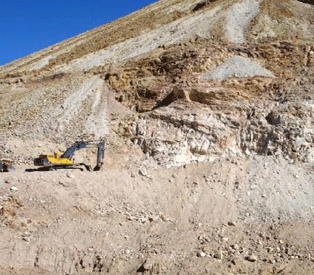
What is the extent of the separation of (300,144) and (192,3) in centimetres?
2223

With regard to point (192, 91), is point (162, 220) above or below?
below

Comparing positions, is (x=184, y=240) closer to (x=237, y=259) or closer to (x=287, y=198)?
(x=237, y=259)

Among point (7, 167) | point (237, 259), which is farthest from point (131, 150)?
point (237, 259)

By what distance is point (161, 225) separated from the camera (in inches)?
535

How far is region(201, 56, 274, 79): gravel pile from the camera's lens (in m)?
19.7

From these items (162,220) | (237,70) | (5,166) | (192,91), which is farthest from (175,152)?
(5,166)

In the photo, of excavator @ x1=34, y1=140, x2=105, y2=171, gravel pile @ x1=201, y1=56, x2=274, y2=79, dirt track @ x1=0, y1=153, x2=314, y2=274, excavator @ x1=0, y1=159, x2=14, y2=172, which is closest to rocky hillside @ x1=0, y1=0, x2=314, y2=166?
gravel pile @ x1=201, y1=56, x2=274, y2=79

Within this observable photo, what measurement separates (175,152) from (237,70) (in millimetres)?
5229

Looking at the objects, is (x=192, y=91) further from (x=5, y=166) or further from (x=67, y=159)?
(x=5, y=166)

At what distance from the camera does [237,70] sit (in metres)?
20.0

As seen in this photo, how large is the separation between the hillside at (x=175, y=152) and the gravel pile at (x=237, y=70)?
86 millimetres

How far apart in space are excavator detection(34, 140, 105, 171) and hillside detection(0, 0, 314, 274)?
0.64m

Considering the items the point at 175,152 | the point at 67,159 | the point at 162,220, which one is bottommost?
the point at 162,220

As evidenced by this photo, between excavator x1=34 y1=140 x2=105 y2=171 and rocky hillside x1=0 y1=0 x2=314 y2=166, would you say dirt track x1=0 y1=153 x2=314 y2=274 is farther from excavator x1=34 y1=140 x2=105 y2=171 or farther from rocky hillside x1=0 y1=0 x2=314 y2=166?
rocky hillside x1=0 y1=0 x2=314 y2=166
